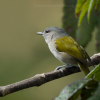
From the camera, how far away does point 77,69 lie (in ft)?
3.66

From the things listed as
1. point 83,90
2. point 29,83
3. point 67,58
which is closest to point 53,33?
point 67,58

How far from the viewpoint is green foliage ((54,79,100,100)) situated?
0.30 m

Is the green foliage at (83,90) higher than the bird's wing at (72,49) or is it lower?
lower

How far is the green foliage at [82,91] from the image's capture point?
12.0 inches

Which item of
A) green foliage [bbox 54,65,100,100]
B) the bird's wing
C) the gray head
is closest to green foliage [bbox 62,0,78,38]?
the bird's wing

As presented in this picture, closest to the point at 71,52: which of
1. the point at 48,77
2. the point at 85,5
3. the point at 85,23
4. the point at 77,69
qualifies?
the point at 77,69

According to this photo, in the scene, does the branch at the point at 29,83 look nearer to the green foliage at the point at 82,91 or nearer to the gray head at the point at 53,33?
the green foliage at the point at 82,91

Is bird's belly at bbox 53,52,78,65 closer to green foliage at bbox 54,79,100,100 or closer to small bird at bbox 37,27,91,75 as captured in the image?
small bird at bbox 37,27,91,75

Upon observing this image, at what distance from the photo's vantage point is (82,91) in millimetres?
332

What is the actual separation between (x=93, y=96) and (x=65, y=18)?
36.0 inches

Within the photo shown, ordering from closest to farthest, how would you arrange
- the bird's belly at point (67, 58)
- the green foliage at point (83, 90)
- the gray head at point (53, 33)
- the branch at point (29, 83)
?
the green foliage at point (83, 90), the branch at point (29, 83), the bird's belly at point (67, 58), the gray head at point (53, 33)

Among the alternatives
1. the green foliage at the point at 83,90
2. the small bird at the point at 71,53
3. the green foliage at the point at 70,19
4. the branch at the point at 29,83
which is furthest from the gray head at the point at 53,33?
the green foliage at the point at 83,90

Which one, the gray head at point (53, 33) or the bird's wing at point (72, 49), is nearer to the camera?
the bird's wing at point (72, 49)

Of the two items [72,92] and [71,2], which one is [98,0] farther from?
[71,2]
